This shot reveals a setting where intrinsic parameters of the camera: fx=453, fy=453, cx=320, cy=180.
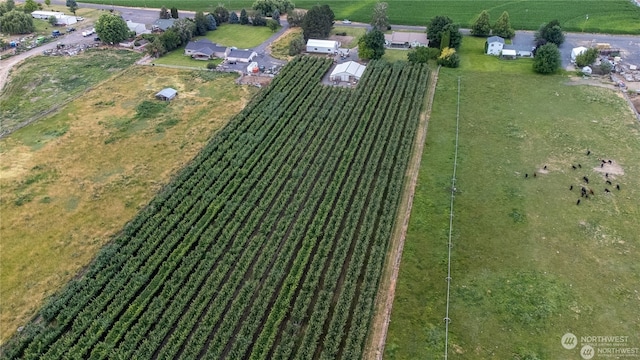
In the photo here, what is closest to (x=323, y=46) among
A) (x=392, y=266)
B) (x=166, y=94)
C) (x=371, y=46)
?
(x=371, y=46)

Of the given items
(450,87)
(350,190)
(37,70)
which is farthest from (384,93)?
(37,70)

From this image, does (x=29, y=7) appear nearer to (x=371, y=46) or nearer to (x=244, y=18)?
(x=244, y=18)

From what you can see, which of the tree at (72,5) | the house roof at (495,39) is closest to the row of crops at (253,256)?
the house roof at (495,39)

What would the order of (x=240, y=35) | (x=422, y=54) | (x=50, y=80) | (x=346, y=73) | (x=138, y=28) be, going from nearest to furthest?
(x=346, y=73)
(x=50, y=80)
(x=422, y=54)
(x=240, y=35)
(x=138, y=28)

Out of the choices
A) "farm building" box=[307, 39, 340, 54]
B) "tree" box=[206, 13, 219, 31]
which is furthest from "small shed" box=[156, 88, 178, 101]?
"tree" box=[206, 13, 219, 31]

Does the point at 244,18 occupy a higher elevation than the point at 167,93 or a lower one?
higher
